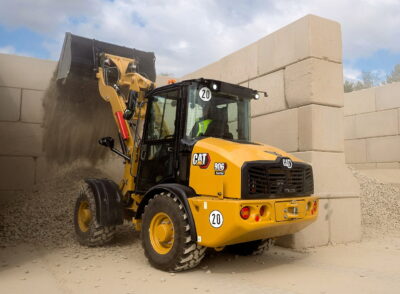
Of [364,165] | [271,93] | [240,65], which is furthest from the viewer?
[364,165]

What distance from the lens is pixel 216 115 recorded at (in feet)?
17.0

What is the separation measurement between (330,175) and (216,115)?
251 centimetres

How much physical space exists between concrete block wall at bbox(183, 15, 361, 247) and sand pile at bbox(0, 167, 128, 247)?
156 inches

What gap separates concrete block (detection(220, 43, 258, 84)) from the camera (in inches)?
297

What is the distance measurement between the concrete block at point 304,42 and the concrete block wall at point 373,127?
24.5 ft

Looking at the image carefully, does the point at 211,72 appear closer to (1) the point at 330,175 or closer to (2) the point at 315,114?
(2) the point at 315,114

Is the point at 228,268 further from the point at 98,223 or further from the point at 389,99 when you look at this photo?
the point at 389,99

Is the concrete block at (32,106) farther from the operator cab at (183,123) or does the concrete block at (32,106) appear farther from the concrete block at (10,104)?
the operator cab at (183,123)

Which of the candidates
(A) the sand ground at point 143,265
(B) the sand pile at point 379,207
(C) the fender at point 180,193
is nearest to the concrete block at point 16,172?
(A) the sand ground at point 143,265

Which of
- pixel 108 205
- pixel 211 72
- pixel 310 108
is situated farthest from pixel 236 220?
pixel 211 72

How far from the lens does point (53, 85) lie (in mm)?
8570

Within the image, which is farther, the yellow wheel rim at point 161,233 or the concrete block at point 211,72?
the concrete block at point 211,72

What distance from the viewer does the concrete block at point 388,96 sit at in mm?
12938

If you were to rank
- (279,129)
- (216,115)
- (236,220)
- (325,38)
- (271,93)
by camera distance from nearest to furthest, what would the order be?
1. (236,220)
2. (216,115)
3. (325,38)
4. (279,129)
5. (271,93)
